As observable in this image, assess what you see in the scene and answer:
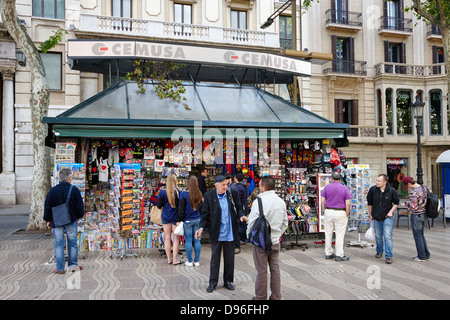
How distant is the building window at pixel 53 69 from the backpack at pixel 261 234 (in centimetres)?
1752

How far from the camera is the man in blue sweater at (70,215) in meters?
6.78

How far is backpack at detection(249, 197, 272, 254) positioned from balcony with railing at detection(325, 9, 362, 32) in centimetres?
2272

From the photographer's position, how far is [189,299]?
5418 millimetres

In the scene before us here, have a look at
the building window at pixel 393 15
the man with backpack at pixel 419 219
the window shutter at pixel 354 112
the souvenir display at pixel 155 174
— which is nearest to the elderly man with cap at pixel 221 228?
the souvenir display at pixel 155 174

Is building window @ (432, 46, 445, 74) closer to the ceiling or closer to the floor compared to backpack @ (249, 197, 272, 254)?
closer to the ceiling

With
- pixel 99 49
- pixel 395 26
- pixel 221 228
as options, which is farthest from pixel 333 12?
pixel 221 228

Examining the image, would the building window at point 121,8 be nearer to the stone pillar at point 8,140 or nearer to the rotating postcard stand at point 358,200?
the stone pillar at point 8,140

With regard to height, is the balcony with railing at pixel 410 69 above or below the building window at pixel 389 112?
above

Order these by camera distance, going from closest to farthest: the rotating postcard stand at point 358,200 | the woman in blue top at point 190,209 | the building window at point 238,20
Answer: the woman in blue top at point 190,209
the rotating postcard stand at point 358,200
the building window at point 238,20

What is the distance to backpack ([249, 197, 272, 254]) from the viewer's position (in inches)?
195

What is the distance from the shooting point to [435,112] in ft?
A: 86.9

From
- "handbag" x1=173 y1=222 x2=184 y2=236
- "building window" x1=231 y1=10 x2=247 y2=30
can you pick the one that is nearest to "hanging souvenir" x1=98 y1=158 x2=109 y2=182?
"handbag" x1=173 y1=222 x2=184 y2=236

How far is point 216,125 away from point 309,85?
55.0 feet

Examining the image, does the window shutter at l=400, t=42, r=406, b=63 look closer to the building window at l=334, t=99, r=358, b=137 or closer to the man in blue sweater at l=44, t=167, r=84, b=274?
the building window at l=334, t=99, r=358, b=137
